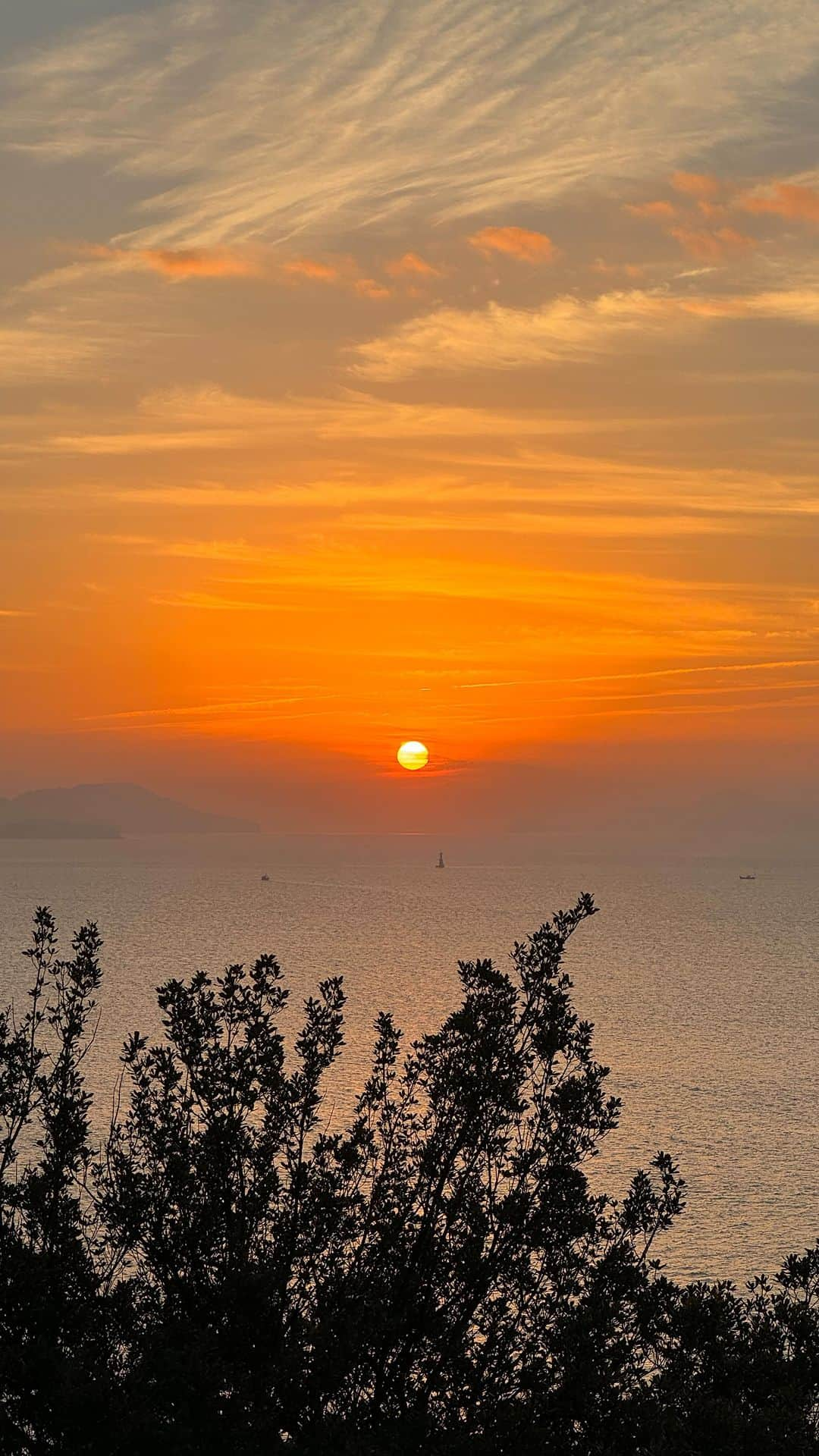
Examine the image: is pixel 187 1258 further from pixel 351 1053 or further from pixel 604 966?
pixel 604 966

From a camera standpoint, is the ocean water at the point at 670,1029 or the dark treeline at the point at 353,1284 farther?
the ocean water at the point at 670,1029

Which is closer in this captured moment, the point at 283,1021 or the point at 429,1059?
the point at 429,1059

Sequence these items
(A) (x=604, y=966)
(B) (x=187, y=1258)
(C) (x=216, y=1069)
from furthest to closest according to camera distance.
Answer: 1. (A) (x=604, y=966)
2. (C) (x=216, y=1069)
3. (B) (x=187, y=1258)

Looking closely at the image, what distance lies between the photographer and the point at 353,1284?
1517 cm

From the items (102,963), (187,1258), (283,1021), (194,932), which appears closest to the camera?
Answer: (187,1258)

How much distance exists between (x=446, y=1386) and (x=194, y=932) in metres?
179

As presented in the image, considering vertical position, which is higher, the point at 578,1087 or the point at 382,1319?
the point at 578,1087

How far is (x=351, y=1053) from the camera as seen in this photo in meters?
91.2

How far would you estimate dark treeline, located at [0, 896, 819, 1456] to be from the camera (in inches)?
Result: 532

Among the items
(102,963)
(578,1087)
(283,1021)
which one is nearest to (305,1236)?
(578,1087)

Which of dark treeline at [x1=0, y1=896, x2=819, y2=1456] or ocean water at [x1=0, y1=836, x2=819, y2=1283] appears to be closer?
dark treeline at [x1=0, y1=896, x2=819, y2=1456]

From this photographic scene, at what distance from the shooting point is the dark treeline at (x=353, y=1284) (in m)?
13.5

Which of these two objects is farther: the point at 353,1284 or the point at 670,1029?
the point at 670,1029

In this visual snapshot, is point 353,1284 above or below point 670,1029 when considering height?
below
